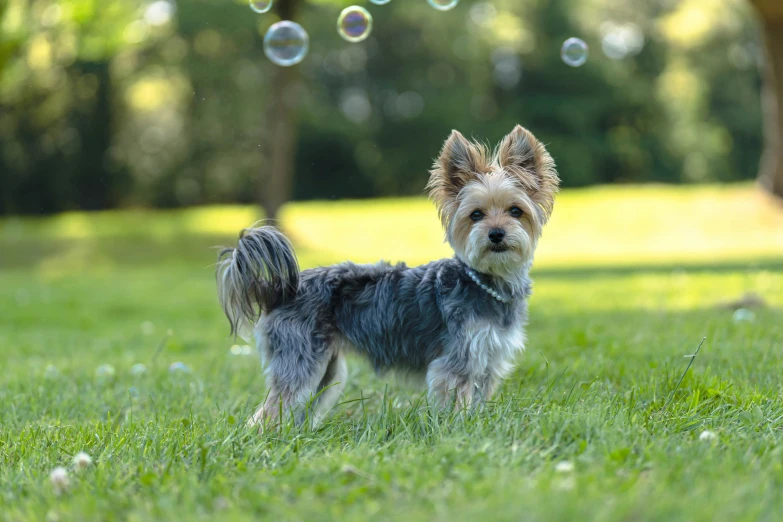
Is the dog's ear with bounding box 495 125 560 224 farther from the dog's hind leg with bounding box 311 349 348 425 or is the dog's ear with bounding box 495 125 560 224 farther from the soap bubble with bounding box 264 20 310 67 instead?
the soap bubble with bounding box 264 20 310 67

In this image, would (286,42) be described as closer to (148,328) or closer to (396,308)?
(148,328)

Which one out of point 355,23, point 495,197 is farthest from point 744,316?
point 355,23

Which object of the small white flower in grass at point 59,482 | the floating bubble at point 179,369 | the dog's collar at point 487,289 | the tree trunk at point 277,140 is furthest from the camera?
the tree trunk at point 277,140

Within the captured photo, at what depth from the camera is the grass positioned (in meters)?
2.99

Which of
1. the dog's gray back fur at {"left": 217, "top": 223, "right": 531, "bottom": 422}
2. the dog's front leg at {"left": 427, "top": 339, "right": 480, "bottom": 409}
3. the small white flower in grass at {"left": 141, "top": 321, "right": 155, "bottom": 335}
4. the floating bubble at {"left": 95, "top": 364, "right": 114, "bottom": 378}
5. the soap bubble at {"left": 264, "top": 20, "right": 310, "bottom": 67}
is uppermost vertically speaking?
the soap bubble at {"left": 264, "top": 20, "right": 310, "bottom": 67}

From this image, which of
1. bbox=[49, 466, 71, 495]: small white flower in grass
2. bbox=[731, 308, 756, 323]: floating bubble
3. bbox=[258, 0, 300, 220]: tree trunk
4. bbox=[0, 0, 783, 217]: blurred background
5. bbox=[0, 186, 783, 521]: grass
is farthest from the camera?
bbox=[0, 0, 783, 217]: blurred background

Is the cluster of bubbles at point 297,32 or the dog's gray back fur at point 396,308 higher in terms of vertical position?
the cluster of bubbles at point 297,32

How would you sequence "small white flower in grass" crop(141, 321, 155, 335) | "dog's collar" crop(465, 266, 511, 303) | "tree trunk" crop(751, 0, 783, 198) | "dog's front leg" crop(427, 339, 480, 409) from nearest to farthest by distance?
"dog's front leg" crop(427, 339, 480, 409) → "dog's collar" crop(465, 266, 511, 303) → "small white flower in grass" crop(141, 321, 155, 335) → "tree trunk" crop(751, 0, 783, 198)

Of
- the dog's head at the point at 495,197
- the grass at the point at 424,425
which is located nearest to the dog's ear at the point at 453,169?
the dog's head at the point at 495,197

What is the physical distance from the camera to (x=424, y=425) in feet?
12.9

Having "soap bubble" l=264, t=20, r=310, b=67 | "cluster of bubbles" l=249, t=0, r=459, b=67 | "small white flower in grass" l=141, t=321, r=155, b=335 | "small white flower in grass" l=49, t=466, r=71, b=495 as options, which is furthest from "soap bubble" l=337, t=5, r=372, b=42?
"small white flower in grass" l=49, t=466, r=71, b=495

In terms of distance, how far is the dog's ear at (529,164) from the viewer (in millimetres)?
4895

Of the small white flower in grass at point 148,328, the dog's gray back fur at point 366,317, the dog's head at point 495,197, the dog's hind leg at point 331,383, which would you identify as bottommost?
the small white flower in grass at point 148,328

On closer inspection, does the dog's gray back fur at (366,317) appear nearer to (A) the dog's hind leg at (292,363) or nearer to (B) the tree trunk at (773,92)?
(A) the dog's hind leg at (292,363)
